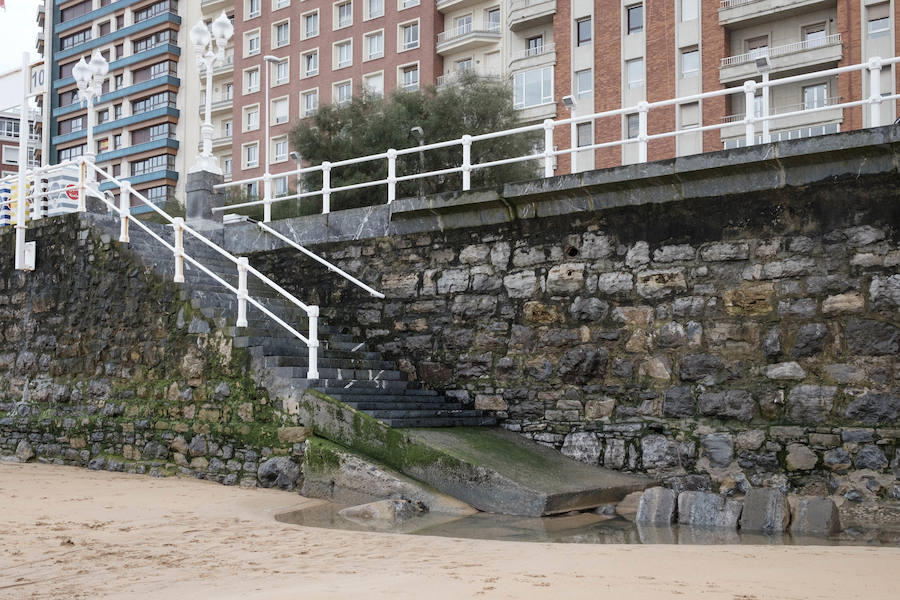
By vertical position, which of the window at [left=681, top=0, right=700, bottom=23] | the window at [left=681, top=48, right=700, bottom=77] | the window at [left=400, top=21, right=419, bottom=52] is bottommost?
the window at [left=681, top=48, right=700, bottom=77]

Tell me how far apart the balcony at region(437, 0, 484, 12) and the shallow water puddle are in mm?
35327

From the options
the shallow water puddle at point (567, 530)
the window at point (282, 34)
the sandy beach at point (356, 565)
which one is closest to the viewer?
the sandy beach at point (356, 565)

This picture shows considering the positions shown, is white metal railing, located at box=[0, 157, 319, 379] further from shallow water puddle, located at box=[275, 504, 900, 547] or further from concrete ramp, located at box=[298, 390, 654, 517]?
shallow water puddle, located at box=[275, 504, 900, 547]

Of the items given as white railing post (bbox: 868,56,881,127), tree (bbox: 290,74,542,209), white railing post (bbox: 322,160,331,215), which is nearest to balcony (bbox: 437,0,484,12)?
tree (bbox: 290,74,542,209)

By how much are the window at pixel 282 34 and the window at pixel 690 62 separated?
73.3 feet

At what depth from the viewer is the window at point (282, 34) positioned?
4881 cm

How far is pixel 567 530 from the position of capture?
7.94m

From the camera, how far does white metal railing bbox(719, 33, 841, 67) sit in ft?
100

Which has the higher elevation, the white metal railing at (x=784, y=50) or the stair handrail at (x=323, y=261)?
the white metal railing at (x=784, y=50)

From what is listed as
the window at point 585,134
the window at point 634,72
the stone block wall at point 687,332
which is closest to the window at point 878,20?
the window at point 634,72

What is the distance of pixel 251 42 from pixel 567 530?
4695 cm

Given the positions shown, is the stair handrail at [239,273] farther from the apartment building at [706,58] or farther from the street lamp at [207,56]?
the apartment building at [706,58]

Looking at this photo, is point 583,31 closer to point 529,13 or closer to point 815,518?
point 529,13

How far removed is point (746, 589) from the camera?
17.2 ft
